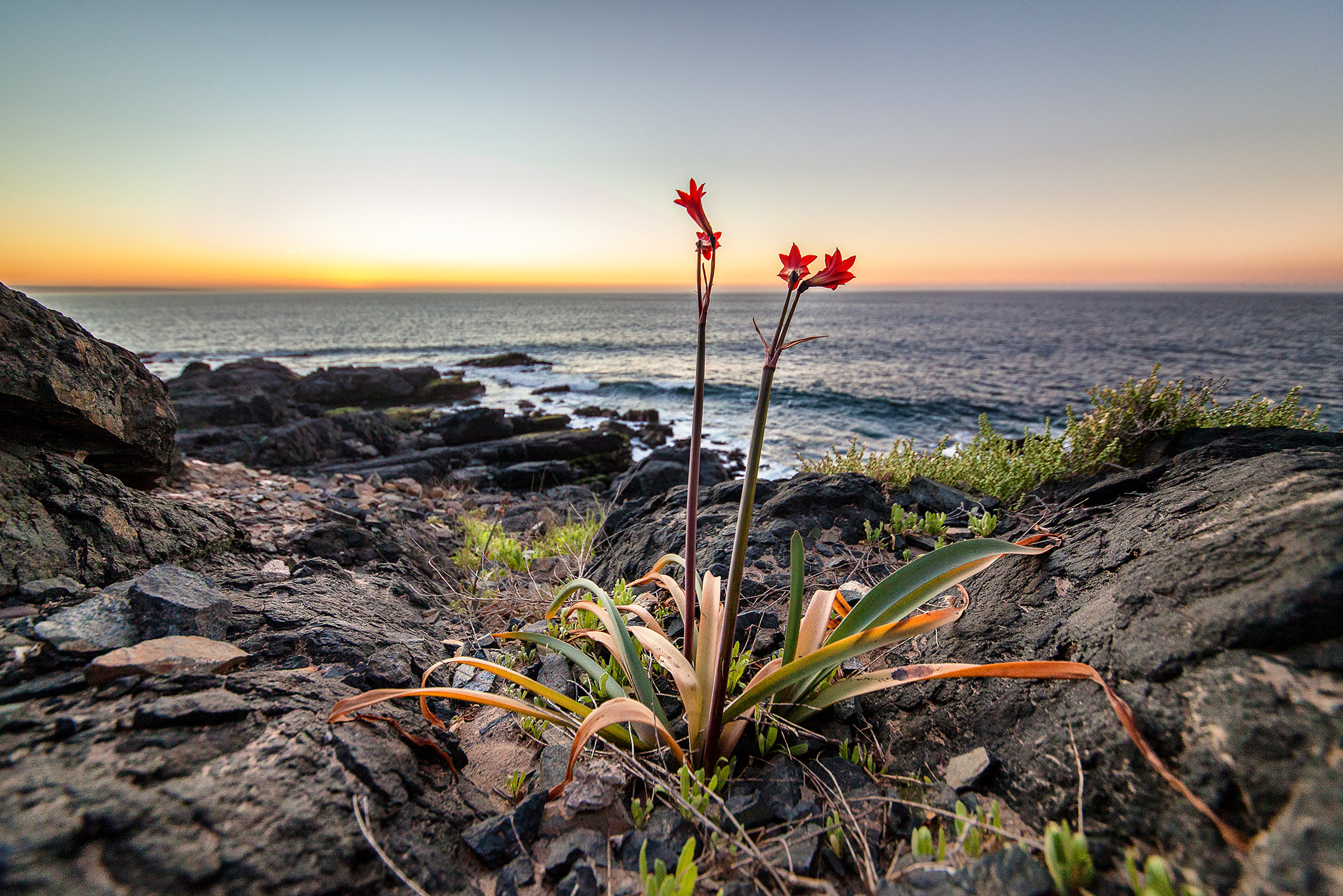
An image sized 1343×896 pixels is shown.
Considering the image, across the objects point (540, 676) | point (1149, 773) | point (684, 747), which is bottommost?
point (540, 676)

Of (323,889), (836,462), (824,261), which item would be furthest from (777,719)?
(836,462)

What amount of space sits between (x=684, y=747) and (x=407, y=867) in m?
0.84

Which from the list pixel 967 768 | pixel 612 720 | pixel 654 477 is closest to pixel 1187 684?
pixel 967 768

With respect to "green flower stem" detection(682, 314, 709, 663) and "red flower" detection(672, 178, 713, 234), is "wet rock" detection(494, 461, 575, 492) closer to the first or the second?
"green flower stem" detection(682, 314, 709, 663)

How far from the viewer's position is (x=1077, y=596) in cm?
189

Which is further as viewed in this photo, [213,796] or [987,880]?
[213,796]

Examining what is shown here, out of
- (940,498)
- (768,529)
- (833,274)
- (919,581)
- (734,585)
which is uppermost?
(833,274)

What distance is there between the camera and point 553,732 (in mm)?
2016

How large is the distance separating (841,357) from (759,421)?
127ft

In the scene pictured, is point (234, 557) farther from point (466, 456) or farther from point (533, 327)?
point (533, 327)

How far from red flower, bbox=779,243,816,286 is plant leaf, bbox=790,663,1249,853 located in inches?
47.5

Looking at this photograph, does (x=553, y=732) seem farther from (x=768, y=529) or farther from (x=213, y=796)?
(x=768, y=529)

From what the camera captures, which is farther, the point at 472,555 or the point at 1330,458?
the point at 472,555

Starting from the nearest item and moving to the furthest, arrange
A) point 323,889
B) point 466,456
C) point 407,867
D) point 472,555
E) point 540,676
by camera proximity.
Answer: point 323,889 → point 407,867 → point 540,676 → point 472,555 → point 466,456
